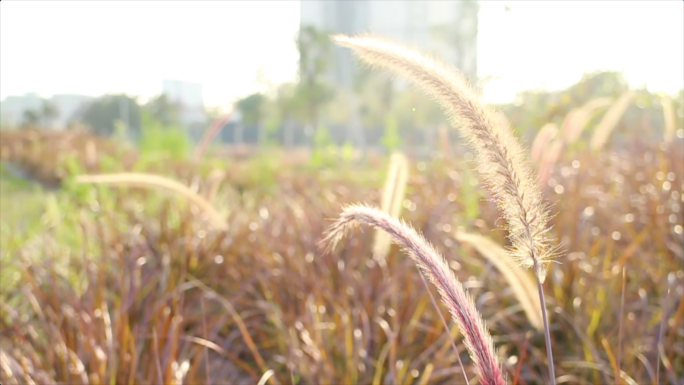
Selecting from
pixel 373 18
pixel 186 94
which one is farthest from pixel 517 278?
pixel 186 94

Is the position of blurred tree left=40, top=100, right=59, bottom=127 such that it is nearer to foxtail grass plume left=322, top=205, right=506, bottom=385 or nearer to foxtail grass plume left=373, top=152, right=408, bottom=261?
foxtail grass plume left=373, top=152, right=408, bottom=261

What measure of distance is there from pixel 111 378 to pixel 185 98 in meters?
32.3

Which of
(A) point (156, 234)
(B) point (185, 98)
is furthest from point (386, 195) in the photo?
(B) point (185, 98)

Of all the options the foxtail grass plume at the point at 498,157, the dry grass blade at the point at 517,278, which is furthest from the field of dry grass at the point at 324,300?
the foxtail grass plume at the point at 498,157

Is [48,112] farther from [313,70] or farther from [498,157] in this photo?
[498,157]

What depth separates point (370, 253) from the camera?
10.5 feet

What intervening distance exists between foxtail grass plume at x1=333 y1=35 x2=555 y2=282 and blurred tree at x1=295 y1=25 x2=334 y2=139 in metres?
28.0

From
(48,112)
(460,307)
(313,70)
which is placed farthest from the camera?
(313,70)

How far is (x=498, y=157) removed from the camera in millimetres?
782

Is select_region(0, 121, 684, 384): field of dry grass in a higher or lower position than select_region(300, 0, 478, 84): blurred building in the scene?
lower

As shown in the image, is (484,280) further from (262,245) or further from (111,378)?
(111,378)

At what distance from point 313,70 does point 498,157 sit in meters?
29.9

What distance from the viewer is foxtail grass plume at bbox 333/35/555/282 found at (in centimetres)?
78

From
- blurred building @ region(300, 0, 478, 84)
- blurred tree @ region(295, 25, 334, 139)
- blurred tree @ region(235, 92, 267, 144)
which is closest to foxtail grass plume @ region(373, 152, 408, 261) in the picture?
blurred building @ region(300, 0, 478, 84)
